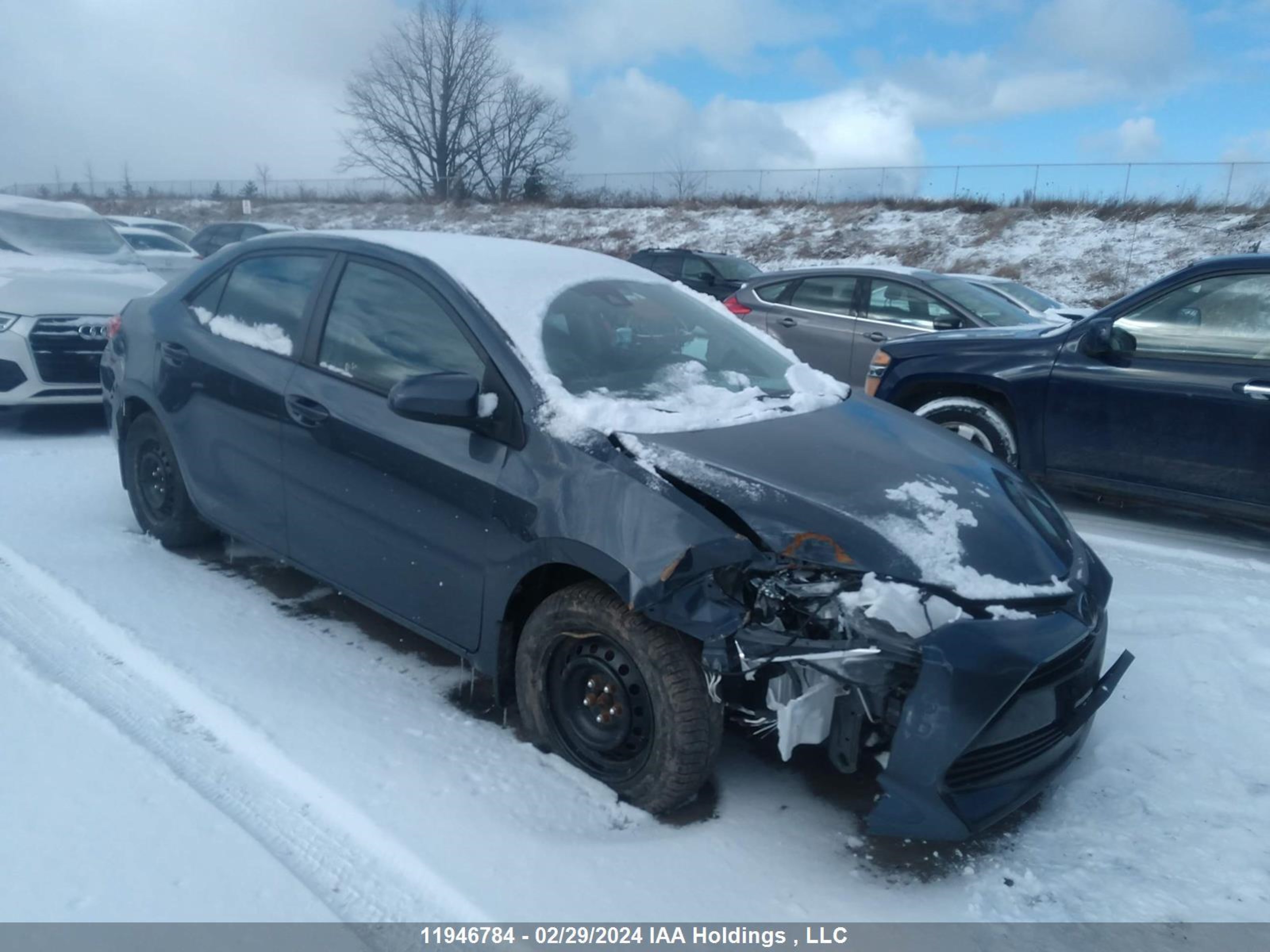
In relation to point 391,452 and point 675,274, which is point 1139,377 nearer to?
point 391,452

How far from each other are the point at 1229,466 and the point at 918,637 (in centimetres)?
361

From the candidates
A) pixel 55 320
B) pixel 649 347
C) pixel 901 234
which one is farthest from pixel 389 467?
pixel 901 234

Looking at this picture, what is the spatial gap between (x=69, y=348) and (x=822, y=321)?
258 inches

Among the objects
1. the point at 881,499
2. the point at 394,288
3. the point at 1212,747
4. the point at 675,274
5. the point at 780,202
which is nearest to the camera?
the point at 881,499

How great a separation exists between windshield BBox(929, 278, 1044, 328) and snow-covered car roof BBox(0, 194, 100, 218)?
795cm

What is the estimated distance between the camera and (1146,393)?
5.41 metres

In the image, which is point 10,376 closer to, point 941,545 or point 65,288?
point 65,288

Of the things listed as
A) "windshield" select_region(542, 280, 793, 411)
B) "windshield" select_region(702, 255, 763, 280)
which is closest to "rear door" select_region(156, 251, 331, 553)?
"windshield" select_region(542, 280, 793, 411)

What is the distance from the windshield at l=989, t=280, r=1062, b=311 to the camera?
10.1 metres

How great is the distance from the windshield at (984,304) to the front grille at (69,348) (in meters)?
7.04

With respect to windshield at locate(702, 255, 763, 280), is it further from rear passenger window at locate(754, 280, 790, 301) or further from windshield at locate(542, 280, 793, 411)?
windshield at locate(542, 280, 793, 411)

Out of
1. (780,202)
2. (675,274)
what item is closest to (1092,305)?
(675,274)

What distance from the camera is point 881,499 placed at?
289 centimetres
